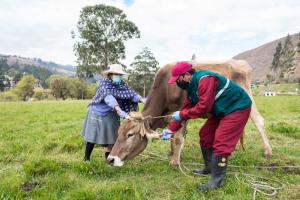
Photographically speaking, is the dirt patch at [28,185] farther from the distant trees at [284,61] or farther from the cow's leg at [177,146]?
the distant trees at [284,61]

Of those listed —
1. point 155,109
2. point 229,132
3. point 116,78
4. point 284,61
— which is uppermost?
point 284,61

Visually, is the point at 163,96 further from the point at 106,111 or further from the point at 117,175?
the point at 117,175

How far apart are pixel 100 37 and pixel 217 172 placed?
38.5m

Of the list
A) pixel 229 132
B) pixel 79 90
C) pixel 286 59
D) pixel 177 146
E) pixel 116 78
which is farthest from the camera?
pixel 286 59

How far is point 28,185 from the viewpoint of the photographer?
16.2 feet

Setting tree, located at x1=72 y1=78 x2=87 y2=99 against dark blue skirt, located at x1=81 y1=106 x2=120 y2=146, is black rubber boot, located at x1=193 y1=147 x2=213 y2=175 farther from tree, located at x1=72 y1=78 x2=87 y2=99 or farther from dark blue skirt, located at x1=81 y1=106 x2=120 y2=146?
tree, located at x1=72 y1=78 x2=87 y2=99

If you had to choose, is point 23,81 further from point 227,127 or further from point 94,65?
point 227,127

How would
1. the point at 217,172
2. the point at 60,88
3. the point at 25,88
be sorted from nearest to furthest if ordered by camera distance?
the point at 217,172 < the point at 60,88 < the point at 25,88

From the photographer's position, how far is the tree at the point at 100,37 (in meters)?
40.0

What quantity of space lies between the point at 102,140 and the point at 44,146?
273cm

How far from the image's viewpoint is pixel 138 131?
5.85m

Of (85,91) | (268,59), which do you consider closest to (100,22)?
(85,91)

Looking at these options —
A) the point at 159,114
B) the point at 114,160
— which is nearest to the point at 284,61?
the point at 159,114

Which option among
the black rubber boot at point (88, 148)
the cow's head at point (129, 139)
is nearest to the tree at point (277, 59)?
the black rubber boot at point (88, 148)
